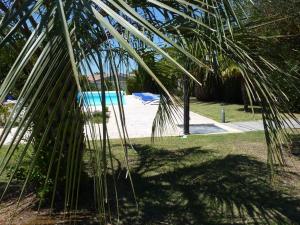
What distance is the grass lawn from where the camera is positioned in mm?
5355

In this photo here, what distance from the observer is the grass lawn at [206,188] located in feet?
17.6

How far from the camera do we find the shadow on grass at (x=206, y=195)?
17.4 feet

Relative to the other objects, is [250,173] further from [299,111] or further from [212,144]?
[299,111]

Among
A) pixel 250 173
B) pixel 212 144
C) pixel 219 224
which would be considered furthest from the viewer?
pixel 212 144

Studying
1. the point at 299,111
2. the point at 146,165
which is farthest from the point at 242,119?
the point at 146,165

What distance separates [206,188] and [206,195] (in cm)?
35

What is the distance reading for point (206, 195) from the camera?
6195 mm

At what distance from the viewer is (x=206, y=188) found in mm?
6535

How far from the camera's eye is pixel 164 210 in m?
5.64

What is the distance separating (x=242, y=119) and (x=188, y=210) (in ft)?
37.1

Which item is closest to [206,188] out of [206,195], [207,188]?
[207,188]

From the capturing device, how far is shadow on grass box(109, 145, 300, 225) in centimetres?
531

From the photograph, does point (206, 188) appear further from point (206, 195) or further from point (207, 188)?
point (206, 195)

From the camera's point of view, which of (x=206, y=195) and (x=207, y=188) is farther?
(x=207, y=188)
